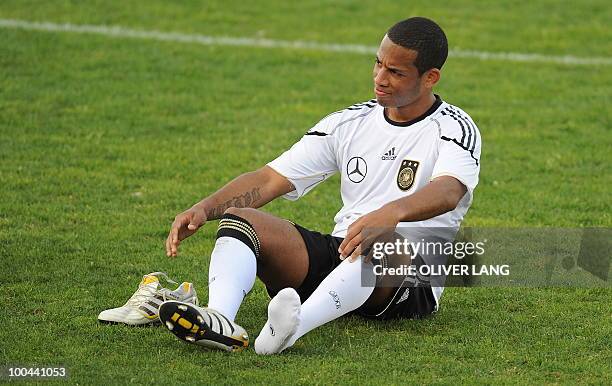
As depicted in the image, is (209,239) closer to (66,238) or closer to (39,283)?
(66,238)

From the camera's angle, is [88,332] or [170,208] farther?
[170,208]

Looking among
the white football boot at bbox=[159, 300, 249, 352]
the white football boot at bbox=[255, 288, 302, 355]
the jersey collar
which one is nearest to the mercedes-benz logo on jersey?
the jersey collar

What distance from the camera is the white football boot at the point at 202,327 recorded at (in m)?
5.50

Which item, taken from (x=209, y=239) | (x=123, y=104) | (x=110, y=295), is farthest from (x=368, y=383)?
(x=123, y=104)

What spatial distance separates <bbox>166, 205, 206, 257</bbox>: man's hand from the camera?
5.96 metres

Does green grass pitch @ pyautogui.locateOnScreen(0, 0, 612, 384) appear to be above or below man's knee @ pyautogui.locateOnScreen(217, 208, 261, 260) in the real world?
below

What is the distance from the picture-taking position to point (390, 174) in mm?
6336

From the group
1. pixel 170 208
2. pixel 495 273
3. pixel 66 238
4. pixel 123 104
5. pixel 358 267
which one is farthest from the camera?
pixel 123 104

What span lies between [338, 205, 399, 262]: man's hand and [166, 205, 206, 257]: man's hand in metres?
0.81

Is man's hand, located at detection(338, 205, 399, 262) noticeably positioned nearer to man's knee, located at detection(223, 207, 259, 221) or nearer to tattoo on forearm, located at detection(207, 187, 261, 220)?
man's knee, located at detection(223, 207, 259, 221)

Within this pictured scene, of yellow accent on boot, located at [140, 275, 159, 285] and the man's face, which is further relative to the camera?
yellow accent on boot, located at [140, 275, 159, 285]

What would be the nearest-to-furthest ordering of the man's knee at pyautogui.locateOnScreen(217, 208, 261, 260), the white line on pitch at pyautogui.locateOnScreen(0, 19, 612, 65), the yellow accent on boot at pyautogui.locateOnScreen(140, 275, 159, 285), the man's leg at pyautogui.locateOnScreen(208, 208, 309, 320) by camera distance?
the man's leg at pyautogui.locateOnScreen(208, 208, 309, 320) < the man's knee at pyautogui.locateOnScreen(217, 208, 261, 260) < the yellow accent on boot at pyautogui.locateOnScreen(140, 275, 159, 285) < the white line on pitch at pyautogui.locateOnScreen(0, 19, 612, 65)

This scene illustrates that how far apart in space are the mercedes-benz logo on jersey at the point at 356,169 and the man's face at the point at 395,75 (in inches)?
13.7

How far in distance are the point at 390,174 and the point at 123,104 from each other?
21.3 feet
